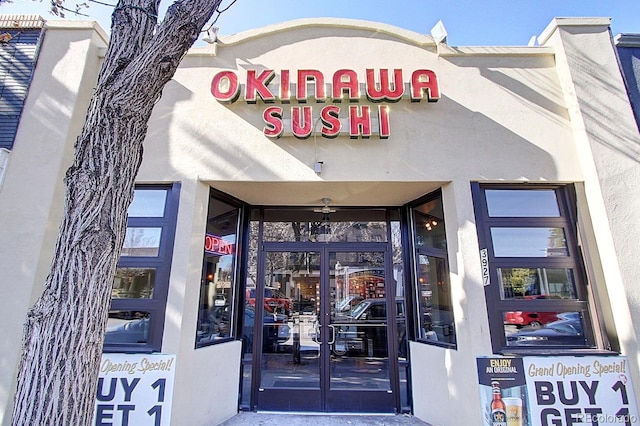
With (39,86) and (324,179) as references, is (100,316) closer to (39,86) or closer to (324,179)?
(324,179)

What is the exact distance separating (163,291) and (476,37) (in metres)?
5.25

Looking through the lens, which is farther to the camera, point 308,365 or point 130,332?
point 308,365

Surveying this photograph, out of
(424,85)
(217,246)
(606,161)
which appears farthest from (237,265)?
(606,161)

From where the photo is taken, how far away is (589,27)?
4312 mm

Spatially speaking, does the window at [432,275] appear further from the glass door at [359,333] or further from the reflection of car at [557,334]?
the reflection of car at [557,334]

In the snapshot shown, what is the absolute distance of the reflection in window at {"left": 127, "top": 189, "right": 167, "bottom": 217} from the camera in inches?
160

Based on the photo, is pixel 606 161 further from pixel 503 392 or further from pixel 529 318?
pixel 503 392

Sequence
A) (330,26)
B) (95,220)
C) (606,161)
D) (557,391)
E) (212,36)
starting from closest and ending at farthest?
(95,220) < (557,391) < (606,161) < (212,36) < (330,26)

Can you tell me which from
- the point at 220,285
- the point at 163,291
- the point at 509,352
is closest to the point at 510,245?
the point at 509,352

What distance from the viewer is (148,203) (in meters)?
4.11

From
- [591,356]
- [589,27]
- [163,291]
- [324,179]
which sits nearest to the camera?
[591,356]

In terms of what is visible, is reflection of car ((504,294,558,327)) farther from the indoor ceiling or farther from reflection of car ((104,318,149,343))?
reflection of car ((104,318,149,343))

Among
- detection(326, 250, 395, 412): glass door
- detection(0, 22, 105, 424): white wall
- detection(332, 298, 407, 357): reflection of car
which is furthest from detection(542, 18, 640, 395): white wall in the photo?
detection(0, 22, 105, 424): white wall

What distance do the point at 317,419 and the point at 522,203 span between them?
145 inches
